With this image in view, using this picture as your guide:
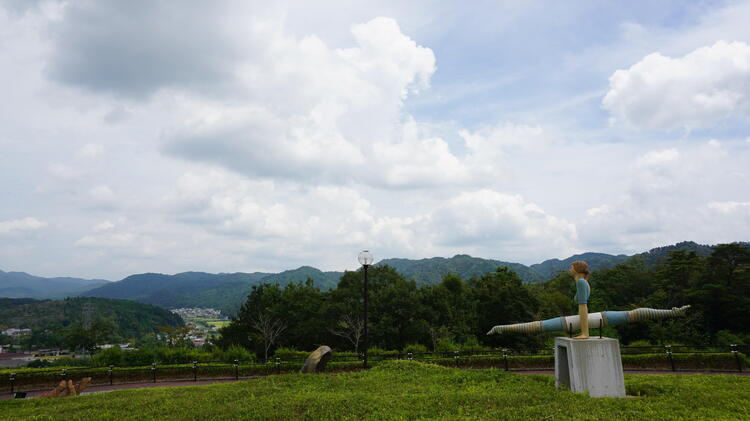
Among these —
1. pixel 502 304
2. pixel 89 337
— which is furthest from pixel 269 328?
pixel 89 337

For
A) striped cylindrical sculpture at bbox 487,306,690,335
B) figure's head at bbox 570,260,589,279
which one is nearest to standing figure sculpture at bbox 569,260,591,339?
figure's head at bbox 570,260,589,279

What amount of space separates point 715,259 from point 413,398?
44640 millimetres

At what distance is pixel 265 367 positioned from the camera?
19.1 meters

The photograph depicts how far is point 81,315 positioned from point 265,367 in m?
124

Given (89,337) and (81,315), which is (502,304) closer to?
(89,337)

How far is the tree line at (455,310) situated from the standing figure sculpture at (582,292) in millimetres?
21150

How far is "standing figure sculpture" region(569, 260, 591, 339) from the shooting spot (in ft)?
34.5

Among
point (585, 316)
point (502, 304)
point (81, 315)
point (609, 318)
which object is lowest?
point (81, 315)

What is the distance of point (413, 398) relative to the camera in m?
9.14

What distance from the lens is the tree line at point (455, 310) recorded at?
33281 mm

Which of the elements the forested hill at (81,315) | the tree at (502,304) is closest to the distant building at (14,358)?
the forested hill at (81,315)

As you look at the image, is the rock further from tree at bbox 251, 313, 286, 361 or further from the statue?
tree at bbox 251, 313, 286, 361

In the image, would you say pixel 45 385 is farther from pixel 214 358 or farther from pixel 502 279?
pixel 502 279

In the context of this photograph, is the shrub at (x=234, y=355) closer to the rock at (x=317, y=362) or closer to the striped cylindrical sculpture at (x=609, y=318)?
the rock at (x=317, y=362)
